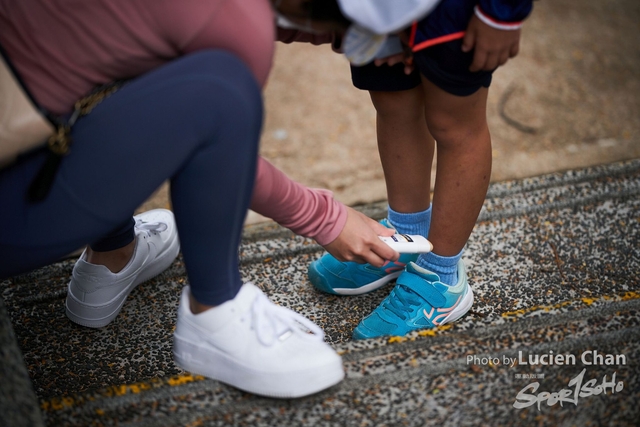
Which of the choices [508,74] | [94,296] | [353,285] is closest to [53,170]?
[94,296]

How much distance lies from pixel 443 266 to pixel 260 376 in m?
0.52

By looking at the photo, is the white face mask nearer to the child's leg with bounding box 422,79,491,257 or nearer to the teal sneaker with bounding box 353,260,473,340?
the child's leg with bounding box 422,79,491,257

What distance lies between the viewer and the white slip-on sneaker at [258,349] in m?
0.99

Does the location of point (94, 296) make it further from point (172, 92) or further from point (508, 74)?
point (508, 74)

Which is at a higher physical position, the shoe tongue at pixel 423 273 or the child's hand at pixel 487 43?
the child's hand at pixel 487 43

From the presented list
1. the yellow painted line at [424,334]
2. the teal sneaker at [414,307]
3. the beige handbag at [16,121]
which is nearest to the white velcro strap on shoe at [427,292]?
the teal sneaker at [414,307]

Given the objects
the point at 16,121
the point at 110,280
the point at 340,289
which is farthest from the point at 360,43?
the point at 110,280

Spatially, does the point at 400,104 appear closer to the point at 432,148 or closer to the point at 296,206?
the point at 432,148

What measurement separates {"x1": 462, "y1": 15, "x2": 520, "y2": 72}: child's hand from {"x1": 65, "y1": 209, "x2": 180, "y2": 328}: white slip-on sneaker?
852mm

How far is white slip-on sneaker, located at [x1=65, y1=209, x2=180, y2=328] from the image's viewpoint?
1.29 metres

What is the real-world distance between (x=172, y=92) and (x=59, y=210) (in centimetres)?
23

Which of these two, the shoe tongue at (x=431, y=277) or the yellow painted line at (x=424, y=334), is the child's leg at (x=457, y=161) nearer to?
the shoe tongue at (x=431, y=277)

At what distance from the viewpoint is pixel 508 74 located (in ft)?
9.41

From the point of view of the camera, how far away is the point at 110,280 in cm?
131
